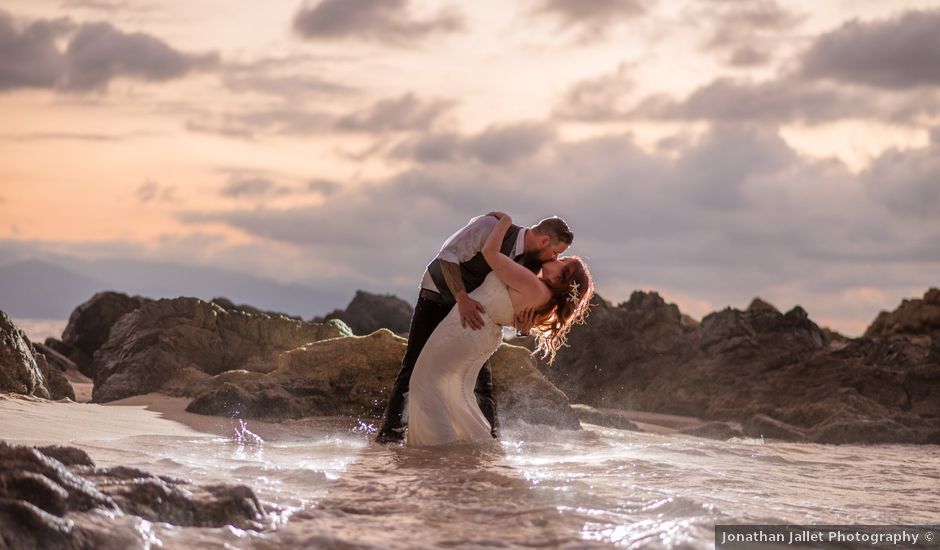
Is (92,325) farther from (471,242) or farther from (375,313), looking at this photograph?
(471,242)

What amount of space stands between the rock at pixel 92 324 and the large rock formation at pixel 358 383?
7.53 m

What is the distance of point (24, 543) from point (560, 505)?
296cm

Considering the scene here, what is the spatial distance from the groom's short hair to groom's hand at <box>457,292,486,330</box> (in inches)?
31.2

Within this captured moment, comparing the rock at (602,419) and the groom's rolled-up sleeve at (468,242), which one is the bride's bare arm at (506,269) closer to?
the groom's rolled-up sleeve at (468,242)

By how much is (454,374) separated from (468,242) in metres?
1.09

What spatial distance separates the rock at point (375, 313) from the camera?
22.7m

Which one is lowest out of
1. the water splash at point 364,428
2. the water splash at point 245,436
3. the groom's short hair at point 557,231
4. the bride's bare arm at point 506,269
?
the water splash at point 245,436

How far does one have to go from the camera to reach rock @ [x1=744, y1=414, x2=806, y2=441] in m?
13.7

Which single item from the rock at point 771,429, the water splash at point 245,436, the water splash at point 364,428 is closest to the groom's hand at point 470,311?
the water splash at point 245,436

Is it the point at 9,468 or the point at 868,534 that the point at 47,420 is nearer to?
the point at 9,468

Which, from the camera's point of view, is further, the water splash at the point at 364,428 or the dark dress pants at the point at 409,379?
the water splash at the point at 364,428

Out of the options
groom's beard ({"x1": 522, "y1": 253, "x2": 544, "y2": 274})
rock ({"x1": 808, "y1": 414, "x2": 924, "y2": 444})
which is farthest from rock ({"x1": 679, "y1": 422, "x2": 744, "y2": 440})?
groom's beard ({"x1": 522, "y1": 253, "x2": 544, "y2": 274})

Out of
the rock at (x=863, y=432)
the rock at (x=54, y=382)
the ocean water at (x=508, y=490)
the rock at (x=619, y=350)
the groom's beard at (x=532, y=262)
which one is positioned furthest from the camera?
the rock at (x=619, y=350)

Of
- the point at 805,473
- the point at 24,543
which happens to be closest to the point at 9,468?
the point at 24,543
